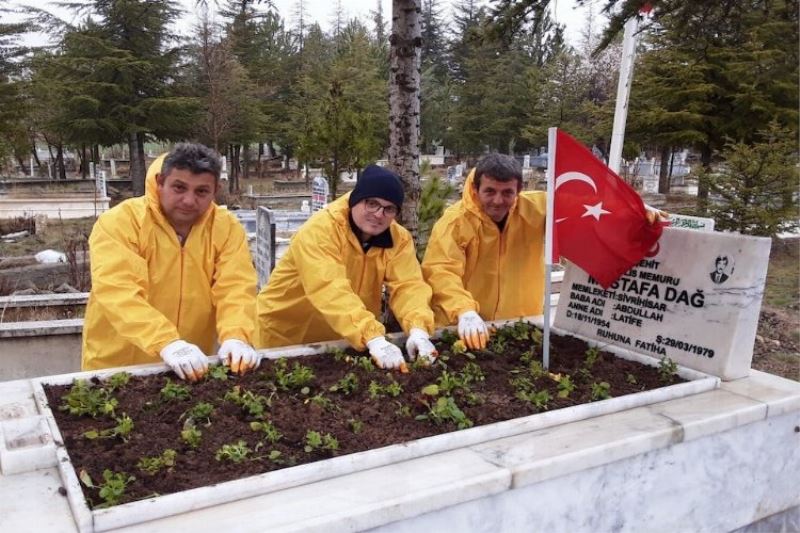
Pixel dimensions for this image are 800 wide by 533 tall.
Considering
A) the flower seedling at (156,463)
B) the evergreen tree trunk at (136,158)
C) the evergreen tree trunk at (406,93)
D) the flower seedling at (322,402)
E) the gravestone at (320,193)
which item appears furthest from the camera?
the evergreen tree trunk at (136,158)

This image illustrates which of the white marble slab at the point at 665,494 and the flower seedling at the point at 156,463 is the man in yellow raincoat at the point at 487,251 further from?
the flower seedling at the point at 156,463

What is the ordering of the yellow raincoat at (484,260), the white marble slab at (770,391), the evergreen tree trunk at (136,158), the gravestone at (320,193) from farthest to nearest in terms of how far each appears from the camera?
the evergreen tree trunk at (136,158)
the gravestone at (320,193)
the yellow raincoat at (484,260)
the white marble slab at (770,391)

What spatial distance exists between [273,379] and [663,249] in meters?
2.13

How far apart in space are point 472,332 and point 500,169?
890 millimetres

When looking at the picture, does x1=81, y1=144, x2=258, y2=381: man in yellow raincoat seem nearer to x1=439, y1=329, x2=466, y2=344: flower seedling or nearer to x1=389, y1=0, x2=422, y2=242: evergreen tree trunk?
x1=439, y1=329, x2=466, y2=344: flower seedling

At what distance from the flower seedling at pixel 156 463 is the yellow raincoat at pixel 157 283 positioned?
0.77 metres

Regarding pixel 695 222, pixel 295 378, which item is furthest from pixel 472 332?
pixel 695 222

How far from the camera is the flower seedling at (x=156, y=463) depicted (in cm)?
208

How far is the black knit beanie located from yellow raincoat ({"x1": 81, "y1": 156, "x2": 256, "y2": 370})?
69 centimetres

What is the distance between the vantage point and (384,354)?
3.06m

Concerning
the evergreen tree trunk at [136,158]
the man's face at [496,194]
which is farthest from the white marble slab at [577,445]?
the evergreen tree trunk at [136,158]

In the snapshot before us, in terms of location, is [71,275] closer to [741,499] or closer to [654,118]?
[741,499]

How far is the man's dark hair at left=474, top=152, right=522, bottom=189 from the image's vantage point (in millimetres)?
3572

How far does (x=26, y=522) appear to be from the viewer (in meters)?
1.84
